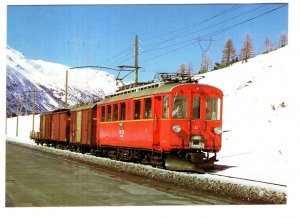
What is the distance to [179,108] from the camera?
17.7 meters

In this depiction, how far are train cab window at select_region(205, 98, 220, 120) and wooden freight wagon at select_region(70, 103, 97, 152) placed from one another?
11.5 metres

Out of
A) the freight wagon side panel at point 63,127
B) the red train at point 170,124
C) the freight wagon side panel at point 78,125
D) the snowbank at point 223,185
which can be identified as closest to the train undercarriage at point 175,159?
the red train at point 170,124

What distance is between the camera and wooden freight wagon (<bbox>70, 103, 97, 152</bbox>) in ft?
94.0

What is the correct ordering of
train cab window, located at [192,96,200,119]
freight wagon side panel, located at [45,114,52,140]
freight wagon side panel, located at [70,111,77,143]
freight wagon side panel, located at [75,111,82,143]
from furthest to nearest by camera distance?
freight wagon side panel, located at [45,114,52,140], freight wagon side panel, located at [70,111,77,143], freight wagon side panel, located at [75,111,82,143], train cab window, located at [192,96,200,119]

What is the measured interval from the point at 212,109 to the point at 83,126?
14.2m

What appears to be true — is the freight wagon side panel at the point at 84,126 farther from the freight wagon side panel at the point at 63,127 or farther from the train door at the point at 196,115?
the train door at the point at 196,115

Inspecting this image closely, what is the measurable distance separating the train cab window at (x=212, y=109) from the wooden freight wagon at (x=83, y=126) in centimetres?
1148

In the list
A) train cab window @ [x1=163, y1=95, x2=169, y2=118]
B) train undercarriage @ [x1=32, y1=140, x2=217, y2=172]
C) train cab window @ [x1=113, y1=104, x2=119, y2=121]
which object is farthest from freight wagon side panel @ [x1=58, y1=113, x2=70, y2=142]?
train cab window @ [x1=163, y1=95, x2=169, y2=118]

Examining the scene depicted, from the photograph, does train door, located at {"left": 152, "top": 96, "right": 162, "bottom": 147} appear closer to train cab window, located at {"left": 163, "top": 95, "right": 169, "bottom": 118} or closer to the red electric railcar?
the red electric railcar

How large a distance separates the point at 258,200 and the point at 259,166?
18.5ft

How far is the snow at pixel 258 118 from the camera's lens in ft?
54.2
